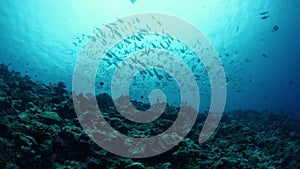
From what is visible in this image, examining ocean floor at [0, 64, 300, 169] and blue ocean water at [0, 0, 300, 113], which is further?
blue ocean water at [0, 0, 300, 113]

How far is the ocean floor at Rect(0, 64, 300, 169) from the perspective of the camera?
6.24 metres

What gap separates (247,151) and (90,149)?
6201mm

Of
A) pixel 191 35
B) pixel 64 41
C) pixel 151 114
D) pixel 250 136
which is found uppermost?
pixel 64 41

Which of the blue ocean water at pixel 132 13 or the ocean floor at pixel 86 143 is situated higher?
the blue ocean water at pixel 132 13

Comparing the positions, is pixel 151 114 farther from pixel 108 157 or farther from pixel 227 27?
pixel 227 27

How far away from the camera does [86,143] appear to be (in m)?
7.14

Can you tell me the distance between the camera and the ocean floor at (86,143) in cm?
624

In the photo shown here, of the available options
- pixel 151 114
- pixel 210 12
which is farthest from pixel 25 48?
pixel 151 114

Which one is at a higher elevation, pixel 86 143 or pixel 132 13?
pixel 132 13

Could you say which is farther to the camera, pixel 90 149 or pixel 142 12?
pixel 142 12

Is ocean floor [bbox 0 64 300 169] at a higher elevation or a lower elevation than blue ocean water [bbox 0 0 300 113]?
lower

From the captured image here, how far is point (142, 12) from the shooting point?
82.1 feet

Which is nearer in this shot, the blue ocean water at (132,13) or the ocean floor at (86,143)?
the ocean floor at (86,143)

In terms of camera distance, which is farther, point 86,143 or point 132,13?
point 132,13
